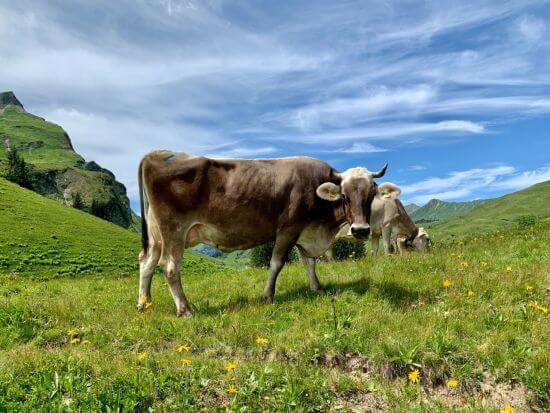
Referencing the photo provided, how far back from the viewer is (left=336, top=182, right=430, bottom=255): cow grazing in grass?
18.8 metres

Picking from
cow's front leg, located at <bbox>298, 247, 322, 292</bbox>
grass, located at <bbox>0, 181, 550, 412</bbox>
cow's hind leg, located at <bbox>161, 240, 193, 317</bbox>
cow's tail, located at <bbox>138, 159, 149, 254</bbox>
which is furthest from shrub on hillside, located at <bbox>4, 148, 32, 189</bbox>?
cow's front leg, located at <bbox>298, 247, 322, 292</bbox>

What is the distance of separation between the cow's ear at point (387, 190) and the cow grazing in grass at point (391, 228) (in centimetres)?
716

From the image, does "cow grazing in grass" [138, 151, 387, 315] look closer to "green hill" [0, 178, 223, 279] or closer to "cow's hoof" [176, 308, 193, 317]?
"cow's hoof" [176, 308, 193, 317]

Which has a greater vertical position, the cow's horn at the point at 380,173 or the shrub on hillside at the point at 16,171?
the shrub on hillside at the point at 16,171

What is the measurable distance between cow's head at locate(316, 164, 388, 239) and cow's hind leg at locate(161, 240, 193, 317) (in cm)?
331

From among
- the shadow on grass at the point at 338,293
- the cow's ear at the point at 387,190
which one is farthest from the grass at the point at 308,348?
the cow's ear at the point at 387,190

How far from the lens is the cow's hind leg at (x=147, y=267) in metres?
9.42

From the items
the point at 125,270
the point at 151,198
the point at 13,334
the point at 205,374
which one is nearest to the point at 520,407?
the point at 205,374

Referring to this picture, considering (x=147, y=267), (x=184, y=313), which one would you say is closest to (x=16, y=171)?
(x=147, y=267)

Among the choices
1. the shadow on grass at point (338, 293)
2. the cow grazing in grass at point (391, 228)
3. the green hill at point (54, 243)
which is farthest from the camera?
the green hill at point (54, 243)

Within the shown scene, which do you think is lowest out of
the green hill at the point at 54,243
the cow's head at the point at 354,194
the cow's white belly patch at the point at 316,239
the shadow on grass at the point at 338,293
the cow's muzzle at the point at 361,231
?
the green hill at the point at 54,243

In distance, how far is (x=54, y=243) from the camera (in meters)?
49.7

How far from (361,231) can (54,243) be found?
5054cm

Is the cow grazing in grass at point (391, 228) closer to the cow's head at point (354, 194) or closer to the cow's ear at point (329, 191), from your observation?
the cow's head at point (354, 194)
